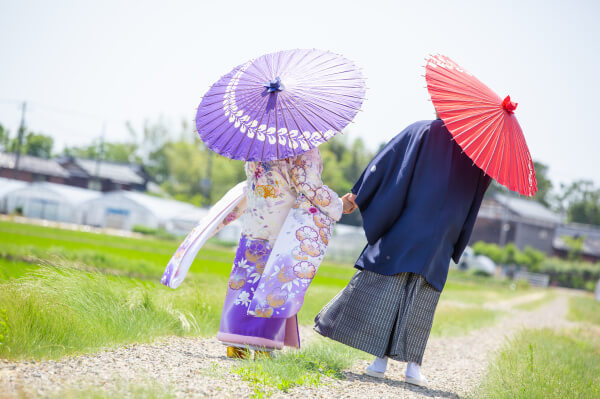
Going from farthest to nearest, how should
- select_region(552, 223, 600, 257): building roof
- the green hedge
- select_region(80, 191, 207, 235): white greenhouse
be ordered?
select_region(552, 223, 600, 257): building roof
the green hedge
select_region(80, 191, 207, 235): white greenhouse

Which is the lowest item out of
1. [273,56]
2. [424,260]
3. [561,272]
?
[561,272]

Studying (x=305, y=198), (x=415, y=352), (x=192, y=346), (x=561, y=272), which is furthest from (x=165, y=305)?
(x=561, y=272)

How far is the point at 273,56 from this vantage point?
156 inches

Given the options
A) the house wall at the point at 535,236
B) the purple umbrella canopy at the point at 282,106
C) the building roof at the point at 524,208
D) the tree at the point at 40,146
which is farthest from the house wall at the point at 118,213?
the purple umbrella canopy at the point at 282,106

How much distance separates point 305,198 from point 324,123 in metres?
0.53

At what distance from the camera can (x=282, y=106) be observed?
11.8ft

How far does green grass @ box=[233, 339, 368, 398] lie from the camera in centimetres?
294

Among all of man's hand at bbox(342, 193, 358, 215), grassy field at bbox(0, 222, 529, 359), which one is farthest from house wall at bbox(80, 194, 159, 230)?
man's hand at bbox(342, 193, 358, 215)

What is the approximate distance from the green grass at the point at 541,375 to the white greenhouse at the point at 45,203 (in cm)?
3607

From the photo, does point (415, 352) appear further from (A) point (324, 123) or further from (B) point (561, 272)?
(B) point (561, 272)

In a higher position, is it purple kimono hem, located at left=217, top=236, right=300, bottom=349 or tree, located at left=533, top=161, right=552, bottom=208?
tree, located at left=533, top=161, right=552, bottom=208

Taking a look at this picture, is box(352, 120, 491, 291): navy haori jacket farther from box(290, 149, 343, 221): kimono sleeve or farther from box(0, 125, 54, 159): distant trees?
box(0, 125, 54, 159): distant trees

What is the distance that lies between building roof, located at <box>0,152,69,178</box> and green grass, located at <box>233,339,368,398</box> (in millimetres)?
44599

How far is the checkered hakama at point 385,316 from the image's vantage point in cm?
364
